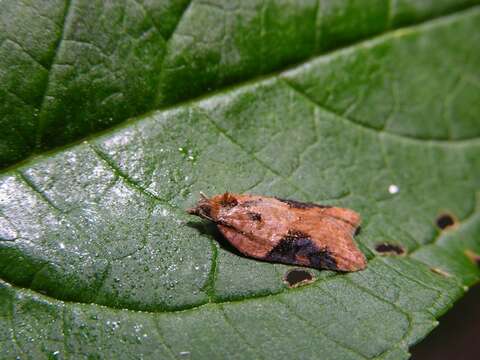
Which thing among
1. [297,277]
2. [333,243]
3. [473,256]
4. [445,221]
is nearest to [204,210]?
[297,277]

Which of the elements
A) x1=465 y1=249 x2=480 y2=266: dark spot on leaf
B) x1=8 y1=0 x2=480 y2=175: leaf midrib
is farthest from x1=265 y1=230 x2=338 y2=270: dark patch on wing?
x1=465 y1=249 x2=480 y2=266: dark spot on leaf

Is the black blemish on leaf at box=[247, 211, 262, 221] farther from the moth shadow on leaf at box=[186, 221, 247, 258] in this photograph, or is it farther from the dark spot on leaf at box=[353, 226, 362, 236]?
the dark spot on leaf at box=[353, 226, 362, 236]

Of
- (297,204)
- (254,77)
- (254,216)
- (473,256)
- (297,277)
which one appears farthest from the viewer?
(473,256)

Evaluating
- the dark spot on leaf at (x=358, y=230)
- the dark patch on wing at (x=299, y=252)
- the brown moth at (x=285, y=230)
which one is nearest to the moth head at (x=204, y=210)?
the brown moth at (x=285, y=230)

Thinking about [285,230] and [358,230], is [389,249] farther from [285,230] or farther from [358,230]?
[285,230]

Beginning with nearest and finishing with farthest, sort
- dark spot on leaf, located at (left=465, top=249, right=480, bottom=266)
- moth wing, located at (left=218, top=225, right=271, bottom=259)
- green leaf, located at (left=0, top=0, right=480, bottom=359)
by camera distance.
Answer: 1. green leaf, located at (left=0, top=0, right=480, bottom=359)
2. moth wing, located at (left=218, top=225, right=271, bottom=259)
3. dark spot on leaf, located at (left=465, top=249, right=480, bottom=266)

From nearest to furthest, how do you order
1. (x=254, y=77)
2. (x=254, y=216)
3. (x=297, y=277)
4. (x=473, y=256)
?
1. (x=297, y=277)
2. (x=254, y=216)
3. (x=254, y=77)
4. (x=473, y=256)

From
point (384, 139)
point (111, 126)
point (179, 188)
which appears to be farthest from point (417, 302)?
point (111, 126)
